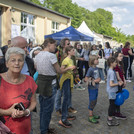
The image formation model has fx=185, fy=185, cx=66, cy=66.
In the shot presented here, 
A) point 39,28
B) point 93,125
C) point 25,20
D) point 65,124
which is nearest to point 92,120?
point 93,125

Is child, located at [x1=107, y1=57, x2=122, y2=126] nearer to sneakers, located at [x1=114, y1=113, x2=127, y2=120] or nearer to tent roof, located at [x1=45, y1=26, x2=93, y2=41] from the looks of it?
sneakers, located at [x1=114, y1=113, x2=127, y2=120]

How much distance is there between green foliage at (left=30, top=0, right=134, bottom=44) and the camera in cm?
4306

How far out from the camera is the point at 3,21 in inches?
579

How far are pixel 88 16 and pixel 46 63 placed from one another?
267 feet

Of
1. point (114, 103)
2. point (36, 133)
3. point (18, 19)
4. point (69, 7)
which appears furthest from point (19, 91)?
point (69, 7)

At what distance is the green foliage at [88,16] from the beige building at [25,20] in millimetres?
18305

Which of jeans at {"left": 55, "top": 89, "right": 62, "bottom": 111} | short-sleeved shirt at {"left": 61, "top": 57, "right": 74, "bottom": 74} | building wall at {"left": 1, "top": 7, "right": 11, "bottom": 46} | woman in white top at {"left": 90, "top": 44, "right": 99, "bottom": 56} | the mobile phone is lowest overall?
jeans at {"left": 55, "top": 89, "right": 62, "bottom": 111}

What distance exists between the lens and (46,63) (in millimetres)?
3389

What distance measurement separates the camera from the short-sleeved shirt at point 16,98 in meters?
2.04

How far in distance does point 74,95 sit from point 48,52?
12.5ft

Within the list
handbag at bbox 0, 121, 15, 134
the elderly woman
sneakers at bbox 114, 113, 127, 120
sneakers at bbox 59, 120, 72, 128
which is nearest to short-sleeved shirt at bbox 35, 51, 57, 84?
the elderly woman

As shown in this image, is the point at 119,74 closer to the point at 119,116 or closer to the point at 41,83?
the point at 119,116

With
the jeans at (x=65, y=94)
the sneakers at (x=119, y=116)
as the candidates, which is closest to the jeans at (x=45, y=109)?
the jeans at (x=65, y=94)

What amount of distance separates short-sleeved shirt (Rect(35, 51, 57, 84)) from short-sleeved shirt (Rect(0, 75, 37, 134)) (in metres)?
1.19
